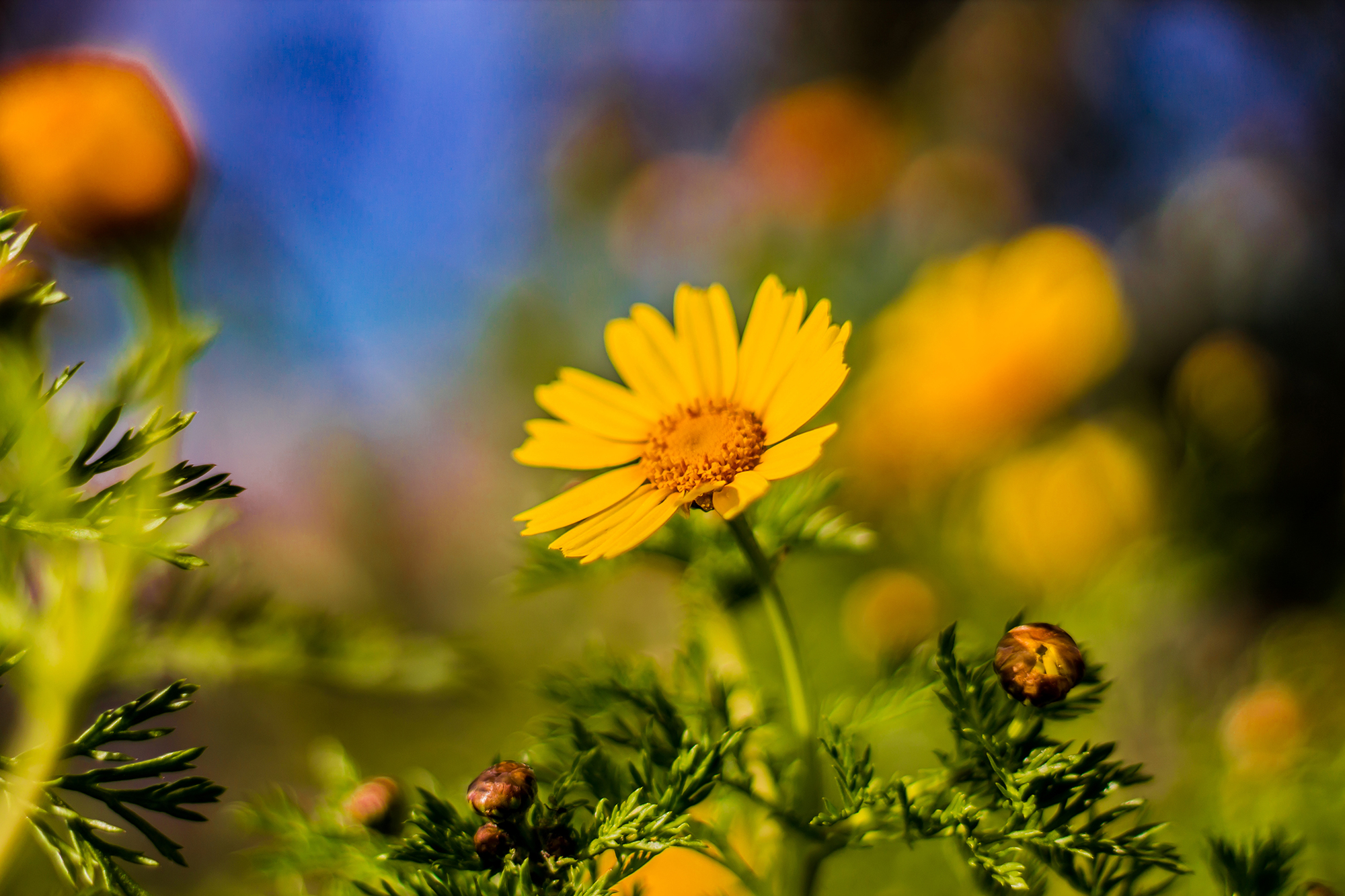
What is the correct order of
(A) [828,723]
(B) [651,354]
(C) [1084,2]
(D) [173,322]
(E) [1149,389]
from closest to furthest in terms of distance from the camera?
(A) [828,723] → (B) [651,354] → (D) [173,322] → (E) [1149,389] → (C) [1084,2]

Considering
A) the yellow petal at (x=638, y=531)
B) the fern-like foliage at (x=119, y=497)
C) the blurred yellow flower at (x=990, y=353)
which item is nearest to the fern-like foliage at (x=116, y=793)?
the fern-like foliage at (x=119, y=497)

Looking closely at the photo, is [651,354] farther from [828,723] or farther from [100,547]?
[100,547]

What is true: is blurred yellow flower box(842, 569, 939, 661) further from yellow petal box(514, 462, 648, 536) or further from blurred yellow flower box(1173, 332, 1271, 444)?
yellow petal box(514, 462, 648, 536)

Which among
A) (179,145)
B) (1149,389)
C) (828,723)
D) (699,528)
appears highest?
(1149,389)

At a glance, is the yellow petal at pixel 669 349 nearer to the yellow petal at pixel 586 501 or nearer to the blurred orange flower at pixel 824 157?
the yellow petal at pixel 586 501

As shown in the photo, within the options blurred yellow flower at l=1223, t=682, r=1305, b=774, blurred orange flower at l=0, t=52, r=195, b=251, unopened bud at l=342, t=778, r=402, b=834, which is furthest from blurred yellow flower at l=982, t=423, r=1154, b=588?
blurred orange flower at l=0, t=52, r=195, b=251

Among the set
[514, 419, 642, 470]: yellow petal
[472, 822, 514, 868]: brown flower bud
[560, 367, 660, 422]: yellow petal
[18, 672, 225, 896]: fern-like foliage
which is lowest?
[18, 672, 225, 896]: fern-like foliage

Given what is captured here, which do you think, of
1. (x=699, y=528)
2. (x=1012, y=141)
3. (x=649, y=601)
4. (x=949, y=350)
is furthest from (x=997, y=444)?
(x=1012, y=141)

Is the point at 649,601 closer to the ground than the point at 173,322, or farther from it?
farther from it
